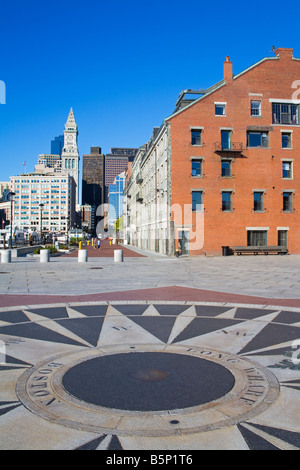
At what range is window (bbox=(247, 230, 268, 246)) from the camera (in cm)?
4072

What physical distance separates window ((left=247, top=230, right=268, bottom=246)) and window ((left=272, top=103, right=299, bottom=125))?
40.1ft

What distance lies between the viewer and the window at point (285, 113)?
135 ft

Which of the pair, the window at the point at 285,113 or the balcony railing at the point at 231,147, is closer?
the balcony railing at the point at 231,147

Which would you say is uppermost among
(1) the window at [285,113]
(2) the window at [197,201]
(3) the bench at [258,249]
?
(1) the window at [285,113]

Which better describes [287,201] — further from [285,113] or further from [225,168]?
[285,113]

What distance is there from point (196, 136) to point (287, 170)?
10883 mm

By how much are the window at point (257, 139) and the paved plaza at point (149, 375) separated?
31.7 metres

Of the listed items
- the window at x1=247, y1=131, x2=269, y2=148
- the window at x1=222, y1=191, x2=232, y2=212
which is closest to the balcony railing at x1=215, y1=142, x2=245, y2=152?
the window at x1=247, y1=131, x2=269, y2=148

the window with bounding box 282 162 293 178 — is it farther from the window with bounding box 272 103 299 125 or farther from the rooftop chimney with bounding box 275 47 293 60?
the rooftop chimney with bounding box 275 47 293 60

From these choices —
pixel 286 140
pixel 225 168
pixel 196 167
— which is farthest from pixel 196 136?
pixel 286 140

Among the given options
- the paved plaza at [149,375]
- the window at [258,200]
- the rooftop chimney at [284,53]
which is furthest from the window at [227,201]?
the paved plaza at [149,375]

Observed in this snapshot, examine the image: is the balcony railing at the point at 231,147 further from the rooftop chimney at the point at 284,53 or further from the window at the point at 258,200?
the rooftop chimney at the point at 284,53
